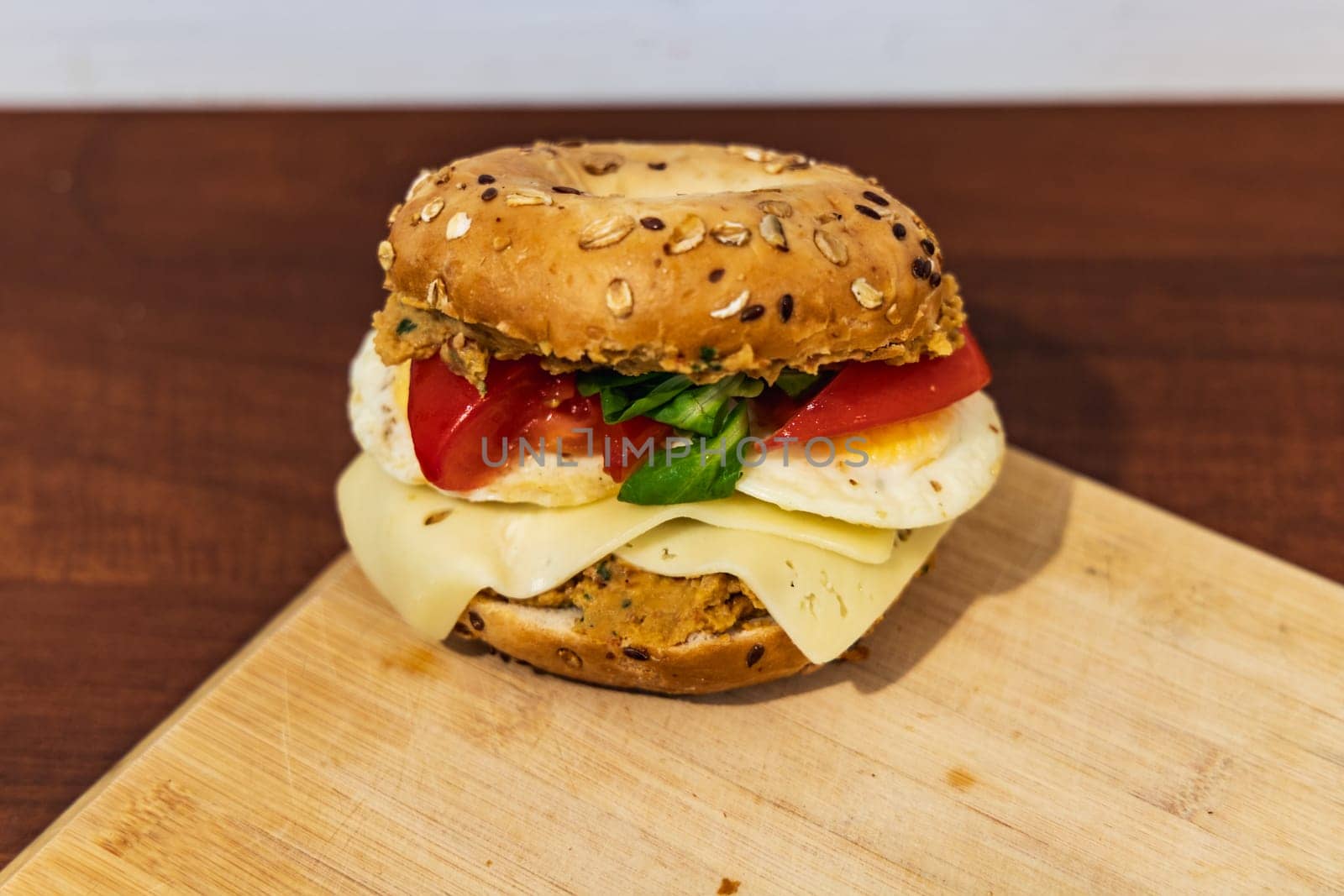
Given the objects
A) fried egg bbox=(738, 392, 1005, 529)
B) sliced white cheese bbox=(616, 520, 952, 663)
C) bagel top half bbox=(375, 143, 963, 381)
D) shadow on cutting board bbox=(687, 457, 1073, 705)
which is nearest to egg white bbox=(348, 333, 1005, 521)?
fried egg bbox=(738, 392, 1005, 529)

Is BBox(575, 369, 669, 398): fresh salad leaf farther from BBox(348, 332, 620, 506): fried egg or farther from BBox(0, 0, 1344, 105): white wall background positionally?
BBox(0, 0, 1344, 105): white wall background

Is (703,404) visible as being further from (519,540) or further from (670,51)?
(670,51)

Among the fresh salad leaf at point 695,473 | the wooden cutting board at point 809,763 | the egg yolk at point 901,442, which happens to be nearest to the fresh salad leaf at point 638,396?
the fresh salad leaf at point 695,473

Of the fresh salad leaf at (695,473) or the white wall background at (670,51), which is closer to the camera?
the fresh salad leaf at (695,473)

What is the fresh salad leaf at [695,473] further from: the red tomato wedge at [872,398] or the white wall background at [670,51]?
the white wall background at [670,51]

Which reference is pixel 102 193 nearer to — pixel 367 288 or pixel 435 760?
pixel 367 288

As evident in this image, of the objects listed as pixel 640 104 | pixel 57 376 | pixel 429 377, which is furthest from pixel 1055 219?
pixel 57 376

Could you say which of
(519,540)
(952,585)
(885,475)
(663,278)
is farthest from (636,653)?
(952,585)
